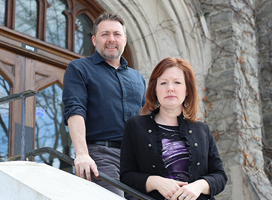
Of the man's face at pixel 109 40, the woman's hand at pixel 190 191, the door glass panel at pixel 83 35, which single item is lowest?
the woman's hand at pixel 190 191

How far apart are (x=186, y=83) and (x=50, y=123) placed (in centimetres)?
266

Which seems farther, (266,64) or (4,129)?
(266,64)

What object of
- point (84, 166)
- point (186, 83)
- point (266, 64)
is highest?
point (266, 64)

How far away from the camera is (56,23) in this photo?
4.23m

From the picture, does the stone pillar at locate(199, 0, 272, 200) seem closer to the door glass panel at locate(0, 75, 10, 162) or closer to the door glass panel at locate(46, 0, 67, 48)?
the door glass panel at locate(46, 0, 67, 48)

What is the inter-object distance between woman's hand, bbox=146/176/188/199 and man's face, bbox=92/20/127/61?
972 millimetres

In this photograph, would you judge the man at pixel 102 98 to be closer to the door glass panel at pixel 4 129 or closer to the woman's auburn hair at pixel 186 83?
the woman's auburn hair at pixel 186 83

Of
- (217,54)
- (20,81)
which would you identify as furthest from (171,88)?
(217,54)

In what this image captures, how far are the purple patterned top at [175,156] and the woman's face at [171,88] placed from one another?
0.52 feet

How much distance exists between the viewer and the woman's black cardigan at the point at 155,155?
5.79 feet

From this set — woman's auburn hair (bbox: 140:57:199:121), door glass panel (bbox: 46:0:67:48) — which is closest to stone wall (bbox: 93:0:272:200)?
door glass panel (bbox: 46:0:67:48)

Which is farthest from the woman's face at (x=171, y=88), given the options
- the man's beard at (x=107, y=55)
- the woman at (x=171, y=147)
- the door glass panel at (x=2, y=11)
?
the door glass panel at (x=2, y=11)

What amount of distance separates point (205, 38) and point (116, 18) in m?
2.73

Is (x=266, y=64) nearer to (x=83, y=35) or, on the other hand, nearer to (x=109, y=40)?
(x=83, y=35)
